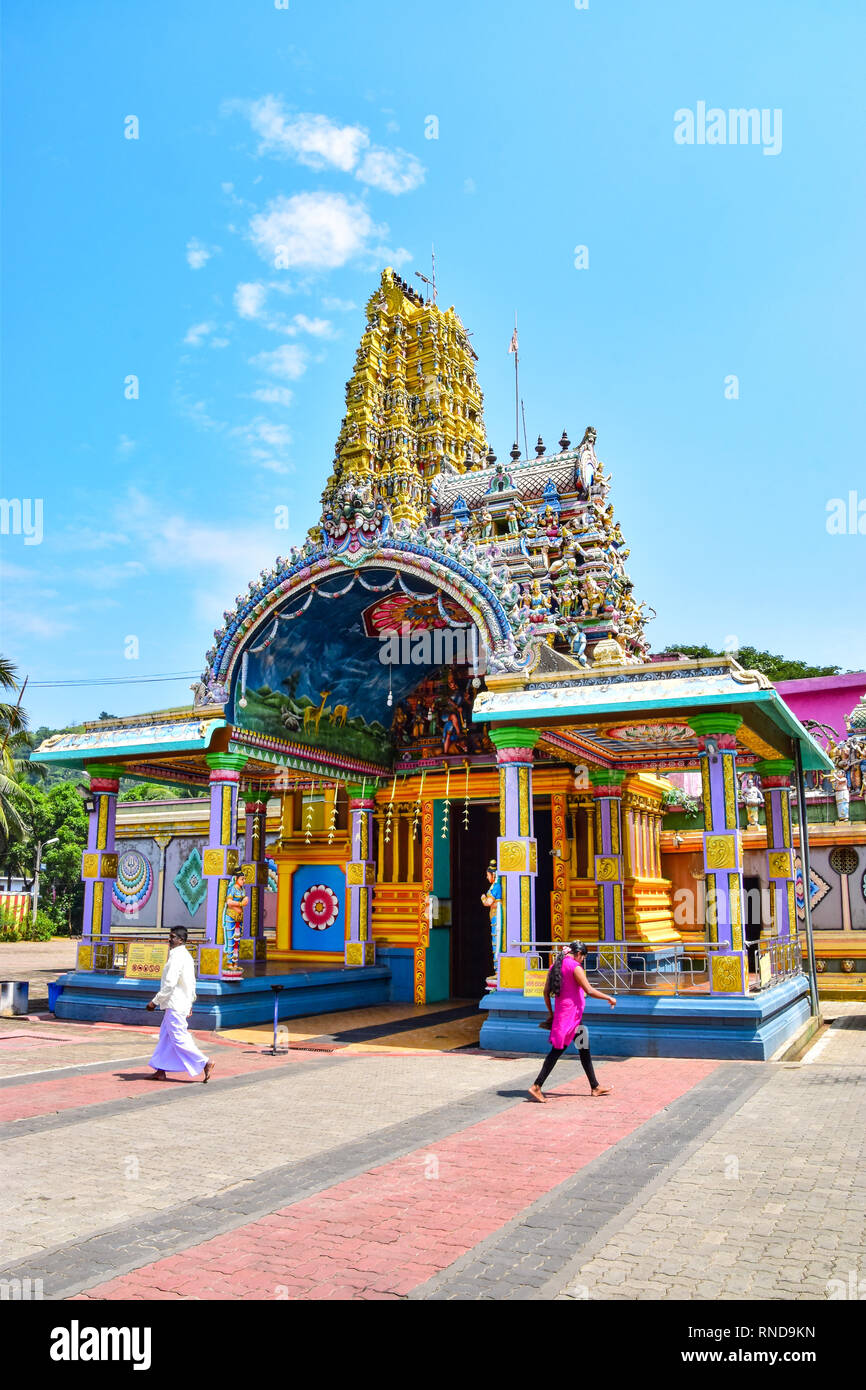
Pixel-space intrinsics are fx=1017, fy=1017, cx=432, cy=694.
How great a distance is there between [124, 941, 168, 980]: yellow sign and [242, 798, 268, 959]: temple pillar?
3472 mm

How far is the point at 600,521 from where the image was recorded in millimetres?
19281

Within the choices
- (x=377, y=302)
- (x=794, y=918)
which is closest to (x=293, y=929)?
(x=794, y=918)

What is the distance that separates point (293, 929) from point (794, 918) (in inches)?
374

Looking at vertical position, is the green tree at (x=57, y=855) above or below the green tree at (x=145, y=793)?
below

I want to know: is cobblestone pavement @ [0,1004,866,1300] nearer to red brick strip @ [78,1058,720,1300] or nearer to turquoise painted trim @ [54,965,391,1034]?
red brick strip @ [78,1058,720,1300]

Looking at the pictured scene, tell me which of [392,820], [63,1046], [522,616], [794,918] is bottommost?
[63,1046]

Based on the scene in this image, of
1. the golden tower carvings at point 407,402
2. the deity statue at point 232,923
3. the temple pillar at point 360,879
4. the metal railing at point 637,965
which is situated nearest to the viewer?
the metal railing at point 637,965

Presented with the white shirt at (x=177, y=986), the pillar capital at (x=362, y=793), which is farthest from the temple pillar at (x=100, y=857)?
the white shirt at (x=177, y=986)

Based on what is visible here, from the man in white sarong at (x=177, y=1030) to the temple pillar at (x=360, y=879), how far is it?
25.6 feet

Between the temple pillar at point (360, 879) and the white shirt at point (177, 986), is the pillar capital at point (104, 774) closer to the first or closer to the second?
the temple pillar at point (360, 879)

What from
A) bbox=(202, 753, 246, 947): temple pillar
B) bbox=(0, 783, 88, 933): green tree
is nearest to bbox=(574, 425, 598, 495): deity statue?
bbox=(202, 753, 246, 947): temple pillar

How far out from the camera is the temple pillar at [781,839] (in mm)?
16500

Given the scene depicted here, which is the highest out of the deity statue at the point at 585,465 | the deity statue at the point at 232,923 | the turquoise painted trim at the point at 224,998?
A: the deity statue at the point at 585,465
